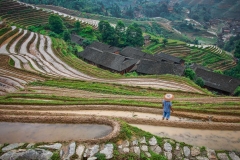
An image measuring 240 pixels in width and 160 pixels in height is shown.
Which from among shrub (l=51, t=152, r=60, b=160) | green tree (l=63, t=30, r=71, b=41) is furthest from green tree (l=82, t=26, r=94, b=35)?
shrub (l=51, t=152, r=60, b=160)

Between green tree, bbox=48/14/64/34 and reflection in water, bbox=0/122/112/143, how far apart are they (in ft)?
150

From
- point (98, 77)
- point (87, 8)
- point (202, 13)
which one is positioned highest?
point (202, 13)

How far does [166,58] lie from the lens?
163 feet

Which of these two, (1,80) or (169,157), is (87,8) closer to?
(1,80)

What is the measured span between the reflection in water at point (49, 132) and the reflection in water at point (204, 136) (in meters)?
2.19

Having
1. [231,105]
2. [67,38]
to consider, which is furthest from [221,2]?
[231,105]

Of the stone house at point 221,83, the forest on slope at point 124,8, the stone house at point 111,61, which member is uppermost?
the forest on slope at point 124,8

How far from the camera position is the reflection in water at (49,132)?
7840 millimetres

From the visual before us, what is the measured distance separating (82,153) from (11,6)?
6412cm

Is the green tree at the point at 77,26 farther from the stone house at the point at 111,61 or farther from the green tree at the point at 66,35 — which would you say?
the stone house at the point at 111,61

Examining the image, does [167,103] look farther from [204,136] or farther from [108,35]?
[108,35]

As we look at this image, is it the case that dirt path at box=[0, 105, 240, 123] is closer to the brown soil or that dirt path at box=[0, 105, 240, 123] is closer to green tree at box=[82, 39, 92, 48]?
the brown soil

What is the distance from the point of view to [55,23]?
50.6 metres

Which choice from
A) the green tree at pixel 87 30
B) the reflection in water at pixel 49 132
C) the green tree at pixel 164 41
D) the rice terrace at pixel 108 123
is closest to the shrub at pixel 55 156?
the rice terrace at pixel 108 123
